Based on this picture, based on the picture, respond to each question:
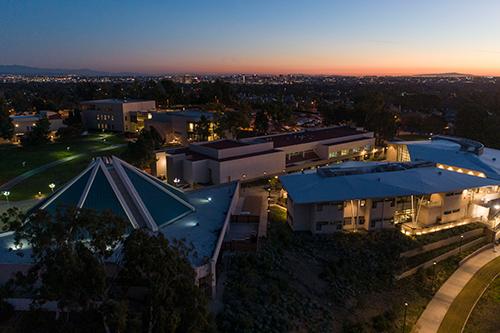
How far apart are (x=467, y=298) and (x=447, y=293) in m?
1.34

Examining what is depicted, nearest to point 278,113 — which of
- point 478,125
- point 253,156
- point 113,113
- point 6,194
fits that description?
point 253,156

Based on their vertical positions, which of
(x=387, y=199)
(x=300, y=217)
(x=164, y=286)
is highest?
(x=164, y=286)

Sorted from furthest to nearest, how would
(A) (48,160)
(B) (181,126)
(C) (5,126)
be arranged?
1. (C) (5,126)
2. (B) (181,126)
3. (A) (48,160)

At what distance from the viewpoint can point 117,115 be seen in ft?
262

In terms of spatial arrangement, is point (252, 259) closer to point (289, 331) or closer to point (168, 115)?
point (289, 331)

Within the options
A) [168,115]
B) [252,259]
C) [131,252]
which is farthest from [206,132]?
[131,252]

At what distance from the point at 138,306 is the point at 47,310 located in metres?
4.67

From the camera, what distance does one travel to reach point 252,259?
27.5 metres

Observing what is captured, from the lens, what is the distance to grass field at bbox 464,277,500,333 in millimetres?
24750

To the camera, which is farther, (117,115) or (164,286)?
(117,115)

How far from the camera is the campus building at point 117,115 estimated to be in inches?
3088

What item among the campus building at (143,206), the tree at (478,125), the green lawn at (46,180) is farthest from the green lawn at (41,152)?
the tree at (478,125)

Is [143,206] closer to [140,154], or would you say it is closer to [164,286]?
[164,286]

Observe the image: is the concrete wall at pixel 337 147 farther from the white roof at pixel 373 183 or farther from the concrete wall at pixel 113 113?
the concrete wall at pixel 113 113
